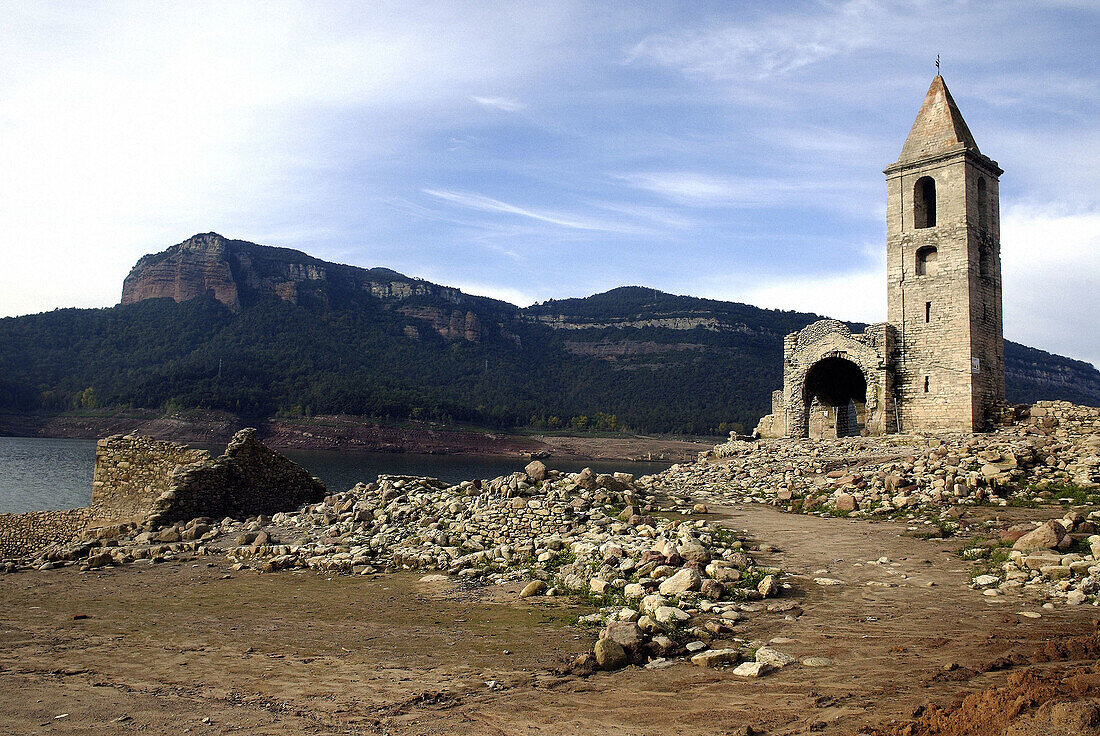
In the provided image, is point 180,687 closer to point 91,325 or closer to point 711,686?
point 711,686

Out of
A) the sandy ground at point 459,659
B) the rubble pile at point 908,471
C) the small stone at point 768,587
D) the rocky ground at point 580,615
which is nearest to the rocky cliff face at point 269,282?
the rubble pile at point 908,471

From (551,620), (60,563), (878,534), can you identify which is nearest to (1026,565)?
(878,534)

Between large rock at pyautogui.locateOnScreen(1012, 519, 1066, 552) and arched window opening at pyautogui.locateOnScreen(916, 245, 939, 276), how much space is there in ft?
58.8

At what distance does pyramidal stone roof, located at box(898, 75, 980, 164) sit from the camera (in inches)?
978

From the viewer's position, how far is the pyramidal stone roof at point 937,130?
2484 cm

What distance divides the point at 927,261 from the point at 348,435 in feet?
195

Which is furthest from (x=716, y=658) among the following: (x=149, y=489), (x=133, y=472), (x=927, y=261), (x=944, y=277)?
(x=927, y=261)

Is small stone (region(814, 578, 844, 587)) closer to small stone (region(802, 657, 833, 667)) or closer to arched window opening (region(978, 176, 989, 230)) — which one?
small stone (region(802, 657, 833, 667))

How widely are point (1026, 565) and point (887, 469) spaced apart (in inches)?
344

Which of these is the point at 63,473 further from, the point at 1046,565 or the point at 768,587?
the point at 1046,565

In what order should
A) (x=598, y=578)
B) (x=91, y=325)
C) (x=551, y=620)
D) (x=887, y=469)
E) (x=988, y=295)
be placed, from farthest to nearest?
(x=91, y=325) → (x=988, y=295) → (x=887, y=469) → (x=598, y=578) → (x=551, y=620)

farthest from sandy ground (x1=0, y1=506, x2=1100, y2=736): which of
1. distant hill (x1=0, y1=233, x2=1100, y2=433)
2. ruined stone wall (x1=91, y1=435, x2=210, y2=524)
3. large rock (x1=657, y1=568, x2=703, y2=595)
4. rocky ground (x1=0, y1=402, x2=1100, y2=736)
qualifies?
distant hill (x1=0, y1=233, x2=1100, y2=433)

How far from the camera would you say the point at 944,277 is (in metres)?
24.3

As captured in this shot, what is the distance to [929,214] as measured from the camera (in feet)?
86.5
